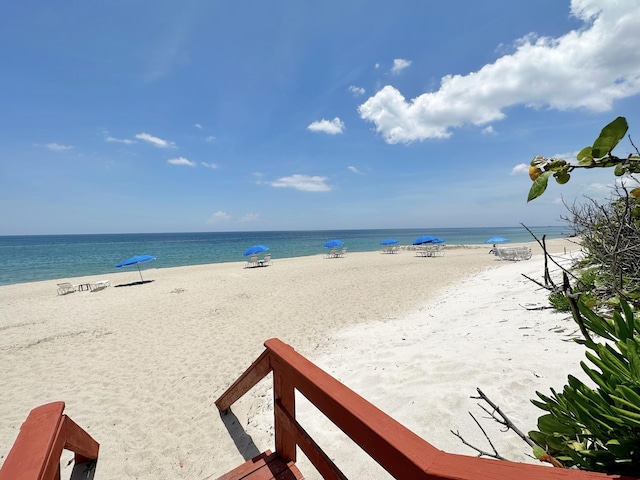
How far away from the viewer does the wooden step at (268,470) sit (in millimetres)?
2131

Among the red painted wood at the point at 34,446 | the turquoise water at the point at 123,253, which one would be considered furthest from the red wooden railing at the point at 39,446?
the turquoise water at the point at 123,253

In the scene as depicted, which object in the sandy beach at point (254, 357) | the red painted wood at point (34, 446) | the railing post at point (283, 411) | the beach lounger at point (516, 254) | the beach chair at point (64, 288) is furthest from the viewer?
the beach lounger at point (516, 254)

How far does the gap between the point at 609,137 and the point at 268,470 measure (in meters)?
2.67

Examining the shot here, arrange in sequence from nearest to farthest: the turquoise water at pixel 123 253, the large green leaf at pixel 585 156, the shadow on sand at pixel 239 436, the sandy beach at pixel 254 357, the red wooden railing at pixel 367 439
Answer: the red wooden railing at pixel 367 439
the large green leaf at pixel 585 156
the sandy beach at pixel 254 357
the shadow on sand at pixel 239 436
the turquoise water at pixel 123 253

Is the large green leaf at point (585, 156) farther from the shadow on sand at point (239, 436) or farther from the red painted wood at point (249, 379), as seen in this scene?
the shadow on sand at point (239, 436)

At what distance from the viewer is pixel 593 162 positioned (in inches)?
32.8

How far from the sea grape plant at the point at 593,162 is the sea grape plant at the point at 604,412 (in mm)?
420

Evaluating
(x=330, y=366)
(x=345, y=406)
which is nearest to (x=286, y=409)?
(x=345, y=406)

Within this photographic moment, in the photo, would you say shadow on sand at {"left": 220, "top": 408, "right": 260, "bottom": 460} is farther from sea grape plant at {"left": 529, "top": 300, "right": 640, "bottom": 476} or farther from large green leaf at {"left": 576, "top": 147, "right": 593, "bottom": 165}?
large green leaf at {"left": 576, "top": 147, "right": 593, "bottom": 165}

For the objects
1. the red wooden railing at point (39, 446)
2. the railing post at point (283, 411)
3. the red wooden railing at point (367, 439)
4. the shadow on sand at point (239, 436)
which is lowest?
the shadow on sand at point (239, 436)

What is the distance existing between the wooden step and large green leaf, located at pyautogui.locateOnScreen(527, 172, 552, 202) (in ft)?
7.65

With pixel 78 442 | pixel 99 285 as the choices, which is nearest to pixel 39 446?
pixel 78 442

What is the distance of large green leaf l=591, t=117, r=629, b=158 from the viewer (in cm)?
72

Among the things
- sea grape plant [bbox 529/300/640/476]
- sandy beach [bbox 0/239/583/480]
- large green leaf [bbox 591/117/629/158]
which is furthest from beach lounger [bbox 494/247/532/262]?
large green leaf [bbox 591/117/629/158]
